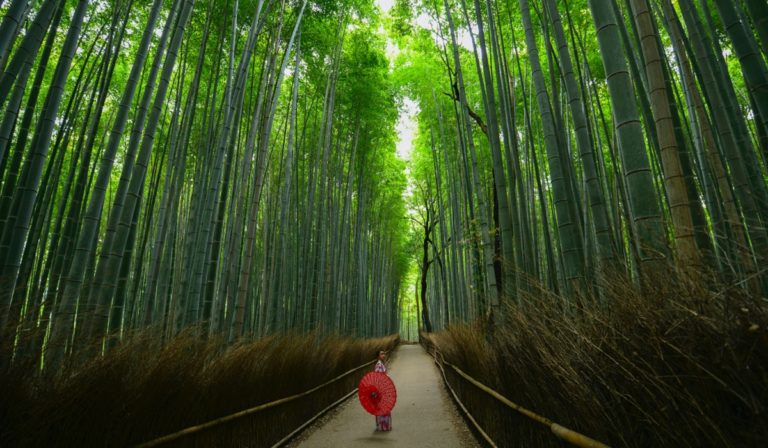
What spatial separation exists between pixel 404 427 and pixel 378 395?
571 mm

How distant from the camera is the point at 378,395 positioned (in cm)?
382

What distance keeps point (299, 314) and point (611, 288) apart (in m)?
5.90

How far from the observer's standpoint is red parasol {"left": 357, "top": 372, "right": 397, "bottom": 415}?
380cm

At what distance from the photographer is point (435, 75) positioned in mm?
8430

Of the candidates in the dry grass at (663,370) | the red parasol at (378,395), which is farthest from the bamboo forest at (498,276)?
the red parasol at (378,395)

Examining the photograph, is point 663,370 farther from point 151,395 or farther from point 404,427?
point 404,427

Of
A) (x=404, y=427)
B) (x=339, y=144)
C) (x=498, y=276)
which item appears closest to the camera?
(x=404, y=427)

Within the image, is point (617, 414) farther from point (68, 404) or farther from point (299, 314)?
point (299, 314)

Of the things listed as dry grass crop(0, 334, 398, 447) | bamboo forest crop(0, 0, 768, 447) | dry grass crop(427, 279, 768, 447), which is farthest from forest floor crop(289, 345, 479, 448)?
dry grass crop(427, 279, 768, 447)

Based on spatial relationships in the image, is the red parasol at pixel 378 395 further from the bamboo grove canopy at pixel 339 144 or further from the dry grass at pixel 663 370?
the dry grass at pixel 663 370

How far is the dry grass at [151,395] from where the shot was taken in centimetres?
115

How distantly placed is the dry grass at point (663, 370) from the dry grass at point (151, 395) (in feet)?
5.39

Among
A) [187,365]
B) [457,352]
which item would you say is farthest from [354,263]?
[187,365]

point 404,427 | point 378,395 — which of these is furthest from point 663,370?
point 404,427
